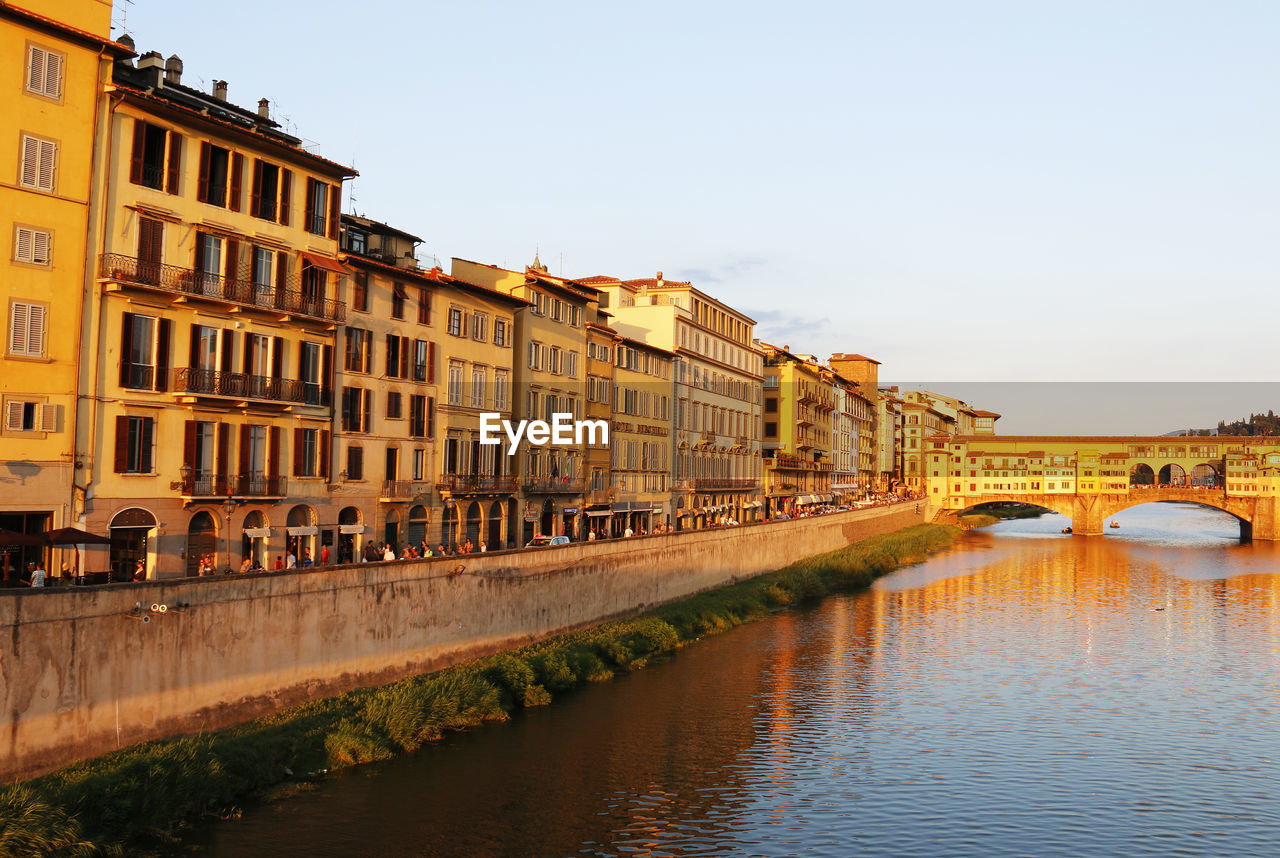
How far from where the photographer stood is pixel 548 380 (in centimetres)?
5809

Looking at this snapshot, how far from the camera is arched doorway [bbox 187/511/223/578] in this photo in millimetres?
35906

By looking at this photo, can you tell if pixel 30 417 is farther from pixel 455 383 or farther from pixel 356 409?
pixel 455 383

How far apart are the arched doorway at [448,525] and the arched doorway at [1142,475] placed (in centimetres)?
14032

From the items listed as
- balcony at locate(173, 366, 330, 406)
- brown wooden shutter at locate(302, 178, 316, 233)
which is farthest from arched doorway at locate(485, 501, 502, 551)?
brown wooden shutter at locate(302, 178, 316, 233)

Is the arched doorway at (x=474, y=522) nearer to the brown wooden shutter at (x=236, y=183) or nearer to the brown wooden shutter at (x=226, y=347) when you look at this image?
the brown wooden shutter at (x=226, y=347)

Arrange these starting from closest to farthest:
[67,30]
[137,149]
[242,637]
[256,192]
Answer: [242,637], [67,30], [137,149], [256,192]

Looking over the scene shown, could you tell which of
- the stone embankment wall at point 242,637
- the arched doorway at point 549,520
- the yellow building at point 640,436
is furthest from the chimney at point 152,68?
the yellow building at point 640,436

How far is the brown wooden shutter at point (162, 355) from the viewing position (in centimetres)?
3434

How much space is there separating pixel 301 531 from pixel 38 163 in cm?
1560

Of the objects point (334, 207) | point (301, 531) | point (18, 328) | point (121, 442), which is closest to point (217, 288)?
point (121, 442)

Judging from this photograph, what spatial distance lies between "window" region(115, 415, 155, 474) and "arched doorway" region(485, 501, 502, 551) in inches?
825

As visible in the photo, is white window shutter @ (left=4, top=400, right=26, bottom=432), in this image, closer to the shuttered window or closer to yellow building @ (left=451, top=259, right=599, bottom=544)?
the shuttered window

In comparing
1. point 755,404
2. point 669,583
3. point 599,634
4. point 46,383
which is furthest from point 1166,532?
point 46,383

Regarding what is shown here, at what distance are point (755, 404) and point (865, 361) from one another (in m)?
61.6
